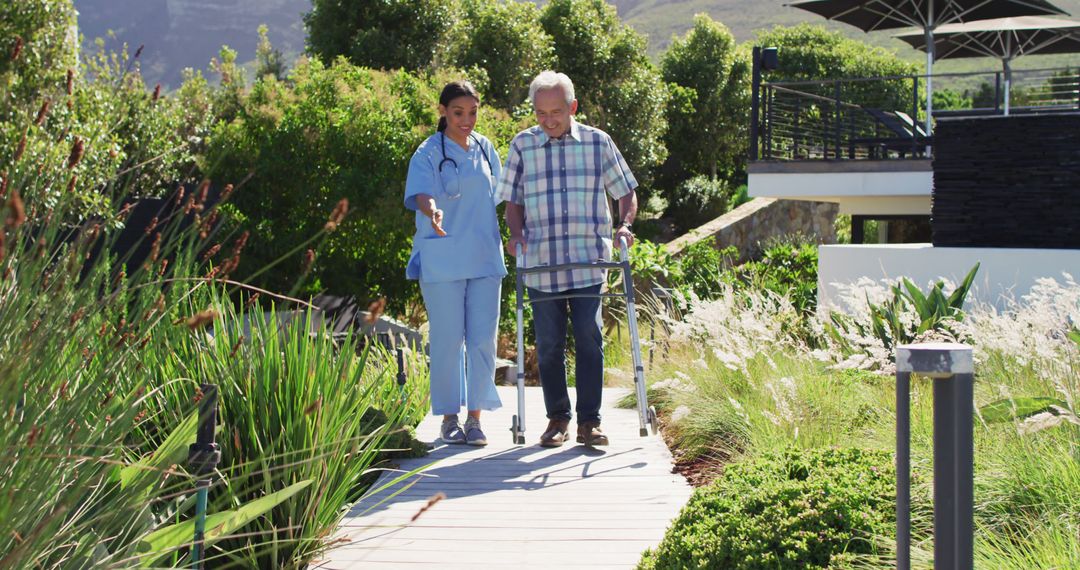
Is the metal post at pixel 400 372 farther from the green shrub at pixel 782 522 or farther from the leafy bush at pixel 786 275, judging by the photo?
the leafy bush at pixel 786 275

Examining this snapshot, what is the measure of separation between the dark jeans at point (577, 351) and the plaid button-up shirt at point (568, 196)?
0.12 metres

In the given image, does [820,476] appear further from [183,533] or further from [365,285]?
[365,285]

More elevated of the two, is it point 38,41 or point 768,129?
point 38,41

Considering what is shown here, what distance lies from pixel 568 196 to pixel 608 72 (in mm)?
24776

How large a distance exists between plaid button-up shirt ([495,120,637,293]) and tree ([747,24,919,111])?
135 feet

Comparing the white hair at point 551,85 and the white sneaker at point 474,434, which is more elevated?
the white hair at point 551,85

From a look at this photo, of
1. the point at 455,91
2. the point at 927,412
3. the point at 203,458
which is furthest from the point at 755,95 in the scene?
the point at 203,458

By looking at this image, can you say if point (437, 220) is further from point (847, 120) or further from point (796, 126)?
point (847, 120)

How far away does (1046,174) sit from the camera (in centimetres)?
931

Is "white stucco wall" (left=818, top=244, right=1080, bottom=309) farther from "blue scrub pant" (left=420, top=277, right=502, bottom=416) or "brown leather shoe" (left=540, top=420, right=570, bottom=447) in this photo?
"blue scrub pant" (left=420, top=277, right=502, bottom=416)

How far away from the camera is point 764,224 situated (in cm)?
2105

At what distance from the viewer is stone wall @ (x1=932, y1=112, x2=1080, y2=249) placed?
924cm

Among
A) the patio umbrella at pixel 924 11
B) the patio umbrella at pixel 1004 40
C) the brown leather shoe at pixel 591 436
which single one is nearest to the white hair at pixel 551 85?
the brown leather shoe at pixel 591 436

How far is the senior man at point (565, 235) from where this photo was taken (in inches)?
229
